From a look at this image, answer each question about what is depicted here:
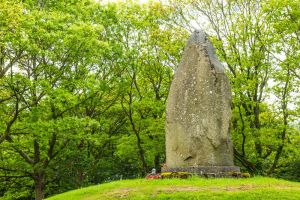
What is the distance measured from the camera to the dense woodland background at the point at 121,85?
2144 centimetres

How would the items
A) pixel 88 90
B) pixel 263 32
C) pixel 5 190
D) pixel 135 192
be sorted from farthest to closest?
pixel 5 190
pixel 263 32
pixel 88 90
pixel 135 192

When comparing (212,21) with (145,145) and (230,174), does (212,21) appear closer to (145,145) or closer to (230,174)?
(145,145)

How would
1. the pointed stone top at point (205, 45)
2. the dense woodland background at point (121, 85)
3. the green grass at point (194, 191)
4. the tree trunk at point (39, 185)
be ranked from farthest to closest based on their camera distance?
the tree trunk at point (39, 185)
the dense woodland background at point (121, 85)
the pointed stone top at point (205, 45)
the green grass at point (194, 191)

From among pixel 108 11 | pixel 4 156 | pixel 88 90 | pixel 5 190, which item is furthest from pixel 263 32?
pixel 5 190

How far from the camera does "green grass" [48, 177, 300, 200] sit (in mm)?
12594

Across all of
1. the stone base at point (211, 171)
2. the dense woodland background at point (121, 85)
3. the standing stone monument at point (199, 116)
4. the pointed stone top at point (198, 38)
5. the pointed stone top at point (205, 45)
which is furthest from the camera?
the dense woodland background at point (121, 85)

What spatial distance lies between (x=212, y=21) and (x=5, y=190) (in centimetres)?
2007

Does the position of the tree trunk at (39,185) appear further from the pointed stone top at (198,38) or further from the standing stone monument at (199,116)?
the pointed stone top at (198,38)

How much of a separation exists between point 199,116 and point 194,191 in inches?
180

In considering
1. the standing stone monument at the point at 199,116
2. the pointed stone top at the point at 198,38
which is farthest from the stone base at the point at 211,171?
the pointed stone top at the point at 198,38

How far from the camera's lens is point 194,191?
517 inches

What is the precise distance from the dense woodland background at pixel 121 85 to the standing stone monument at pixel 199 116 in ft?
19.8

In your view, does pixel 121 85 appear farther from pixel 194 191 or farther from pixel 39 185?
pixel 194 191

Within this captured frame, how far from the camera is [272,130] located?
25.7 m
